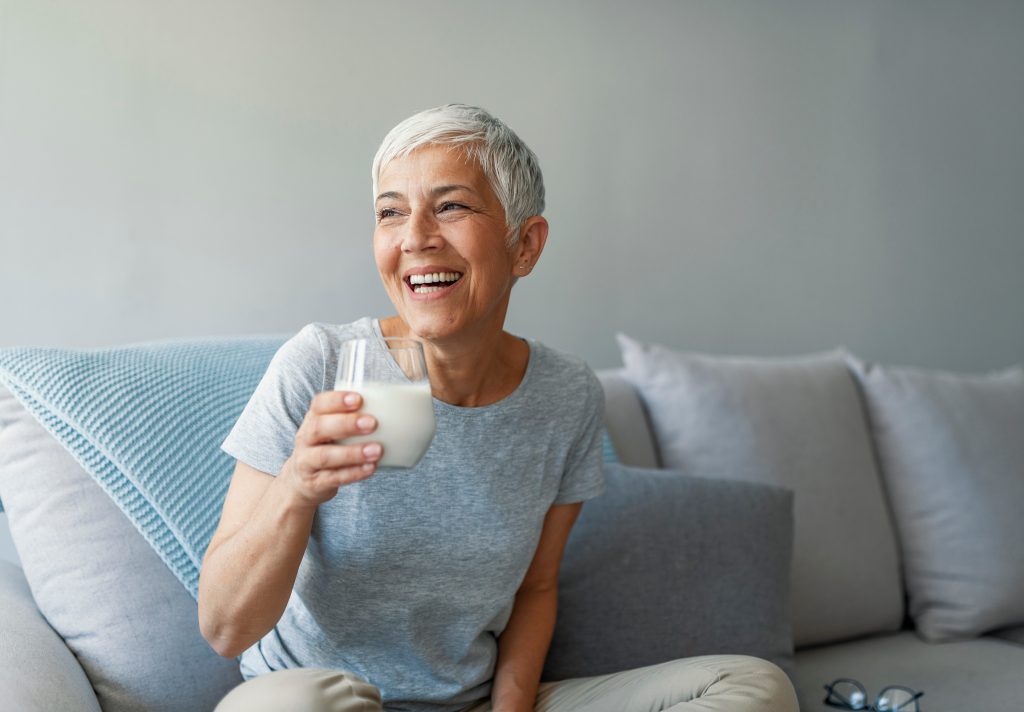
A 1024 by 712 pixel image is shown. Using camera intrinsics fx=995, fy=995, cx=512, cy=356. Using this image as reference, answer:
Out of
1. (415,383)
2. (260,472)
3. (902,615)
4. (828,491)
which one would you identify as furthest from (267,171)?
(902,615)

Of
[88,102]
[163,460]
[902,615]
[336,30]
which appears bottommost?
[902,615]

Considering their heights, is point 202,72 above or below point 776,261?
above

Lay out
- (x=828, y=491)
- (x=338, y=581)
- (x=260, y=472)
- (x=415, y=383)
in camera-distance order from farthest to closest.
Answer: (x=828, y=491) → (x=338, y=581) → (x=260, y=472) → (x=415, y=383)

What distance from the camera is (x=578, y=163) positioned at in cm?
247

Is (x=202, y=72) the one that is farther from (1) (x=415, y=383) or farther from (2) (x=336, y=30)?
(1) (x=415, y=383)

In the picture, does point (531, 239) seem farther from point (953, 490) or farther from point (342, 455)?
point (953, 490)

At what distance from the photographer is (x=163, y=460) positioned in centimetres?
142

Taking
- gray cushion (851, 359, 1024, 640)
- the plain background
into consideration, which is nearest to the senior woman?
the plain background

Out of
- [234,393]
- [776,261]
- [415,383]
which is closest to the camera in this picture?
[415,383]

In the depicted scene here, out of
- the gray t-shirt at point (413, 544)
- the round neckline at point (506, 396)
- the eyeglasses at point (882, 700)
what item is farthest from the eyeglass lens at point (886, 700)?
the round neckline at point (506, 396)

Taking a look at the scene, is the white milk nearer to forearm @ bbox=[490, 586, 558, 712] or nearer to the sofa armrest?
the sofa armrest

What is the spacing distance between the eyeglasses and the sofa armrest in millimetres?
1214

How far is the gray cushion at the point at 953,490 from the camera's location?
7.43 ft

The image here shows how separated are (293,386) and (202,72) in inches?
39.6
